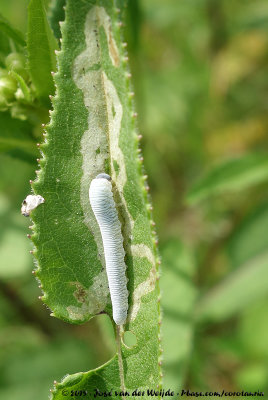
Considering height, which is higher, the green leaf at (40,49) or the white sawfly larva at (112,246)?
the green leaf at (40,49)

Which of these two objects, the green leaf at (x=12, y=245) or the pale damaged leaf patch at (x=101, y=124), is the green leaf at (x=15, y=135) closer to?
the pale damaged leaf patch at (x=101, y=124)

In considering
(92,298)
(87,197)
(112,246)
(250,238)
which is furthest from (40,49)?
(250,238)

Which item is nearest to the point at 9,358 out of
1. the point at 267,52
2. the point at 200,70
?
the point at 200,70

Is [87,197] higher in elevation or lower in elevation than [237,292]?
higher

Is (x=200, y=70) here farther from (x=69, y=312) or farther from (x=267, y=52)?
(x=69, y=312)

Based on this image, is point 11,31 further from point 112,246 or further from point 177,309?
point 177,309

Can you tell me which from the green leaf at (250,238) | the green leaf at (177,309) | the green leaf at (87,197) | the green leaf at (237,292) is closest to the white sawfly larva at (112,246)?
the green leaf at (87,197)
